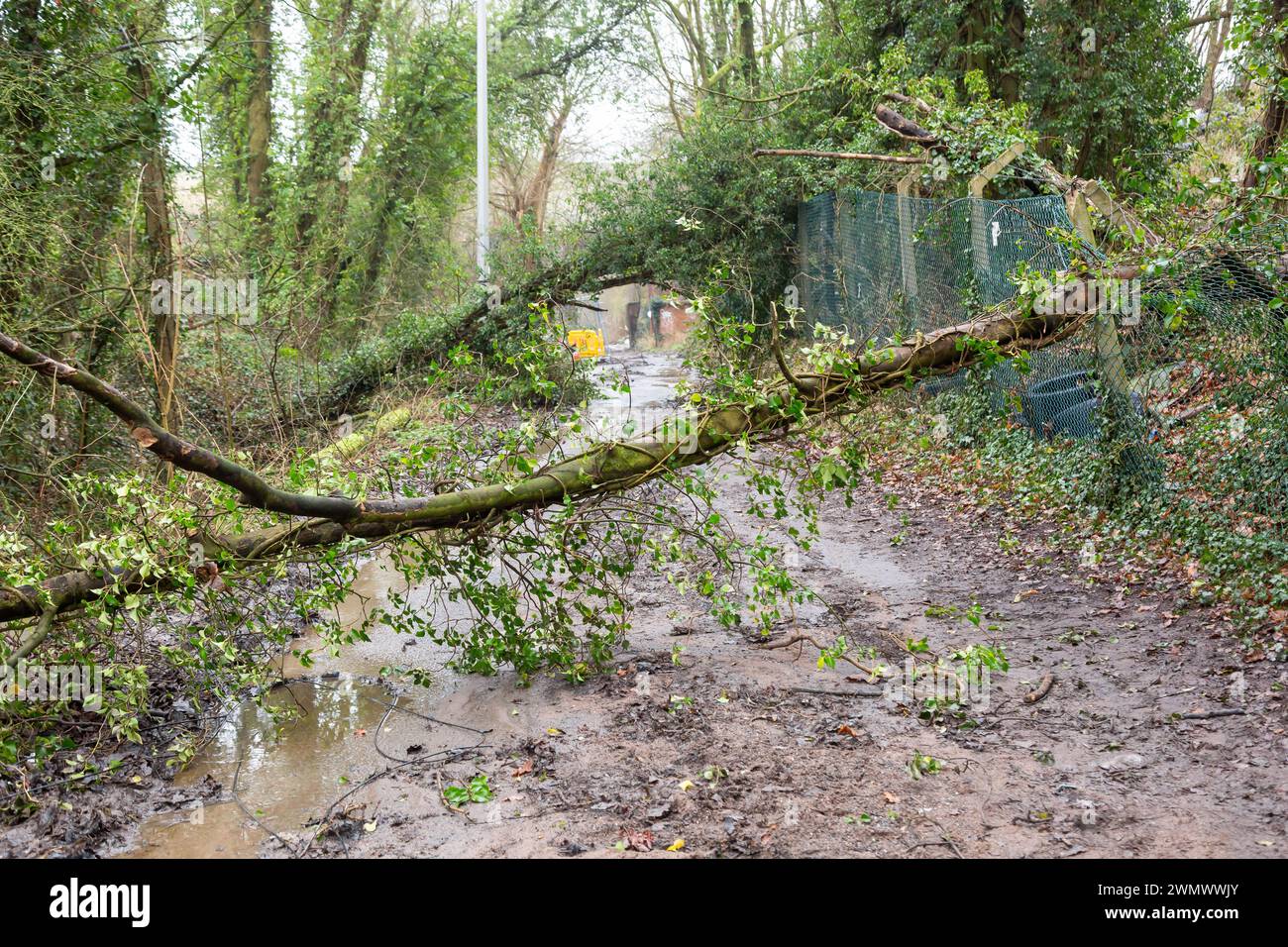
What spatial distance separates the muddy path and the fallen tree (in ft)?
3.38

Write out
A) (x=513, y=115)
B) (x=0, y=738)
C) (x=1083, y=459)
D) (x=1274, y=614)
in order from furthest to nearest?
(x=513, y=115) < (x=1083, y=459) < (x=1274, y=614) < (x=0, y=738)

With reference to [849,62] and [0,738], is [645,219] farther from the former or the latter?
[0,738]

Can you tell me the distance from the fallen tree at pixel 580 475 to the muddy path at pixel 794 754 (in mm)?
1030

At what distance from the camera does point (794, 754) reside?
4.48m

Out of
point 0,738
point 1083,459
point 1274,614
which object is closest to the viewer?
point 0,738

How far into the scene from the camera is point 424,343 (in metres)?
14.8

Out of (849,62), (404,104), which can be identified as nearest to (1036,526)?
(849,62)

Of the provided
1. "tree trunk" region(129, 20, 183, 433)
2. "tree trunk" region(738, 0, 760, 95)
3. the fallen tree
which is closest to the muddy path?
the fallen tree

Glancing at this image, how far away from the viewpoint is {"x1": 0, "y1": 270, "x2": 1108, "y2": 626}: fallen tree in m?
4.68

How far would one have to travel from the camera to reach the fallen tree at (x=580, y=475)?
15.3 ft

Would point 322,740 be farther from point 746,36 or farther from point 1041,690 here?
point 746,36

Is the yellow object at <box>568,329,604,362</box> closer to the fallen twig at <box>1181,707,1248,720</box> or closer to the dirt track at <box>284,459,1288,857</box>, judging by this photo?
the dirt track at <box>284,459,1288,857</box>

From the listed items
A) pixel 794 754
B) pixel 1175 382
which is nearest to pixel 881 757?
pixel 794 754
